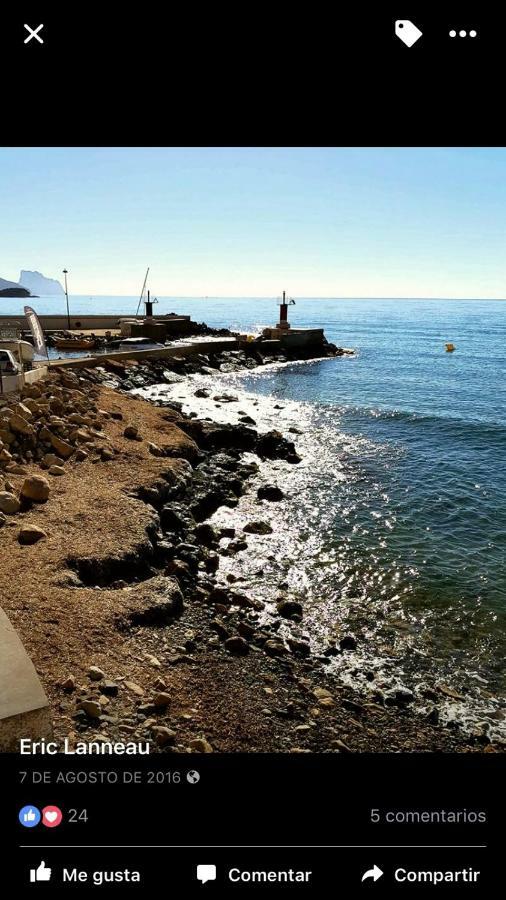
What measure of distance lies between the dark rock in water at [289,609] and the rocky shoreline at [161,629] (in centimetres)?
2

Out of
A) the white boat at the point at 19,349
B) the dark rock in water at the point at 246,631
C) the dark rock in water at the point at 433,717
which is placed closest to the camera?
the dark rock in water at the point at 433,717

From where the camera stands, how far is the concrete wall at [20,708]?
12.0ft

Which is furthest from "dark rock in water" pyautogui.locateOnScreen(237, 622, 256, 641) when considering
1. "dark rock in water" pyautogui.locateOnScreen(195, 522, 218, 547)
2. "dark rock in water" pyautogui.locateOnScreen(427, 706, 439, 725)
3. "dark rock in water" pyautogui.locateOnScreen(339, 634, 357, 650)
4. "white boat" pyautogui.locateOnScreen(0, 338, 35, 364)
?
"white boat" pyautogui.locateOnScreen(0, 338, 35, 364)

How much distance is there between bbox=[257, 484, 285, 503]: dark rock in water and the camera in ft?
51.8
